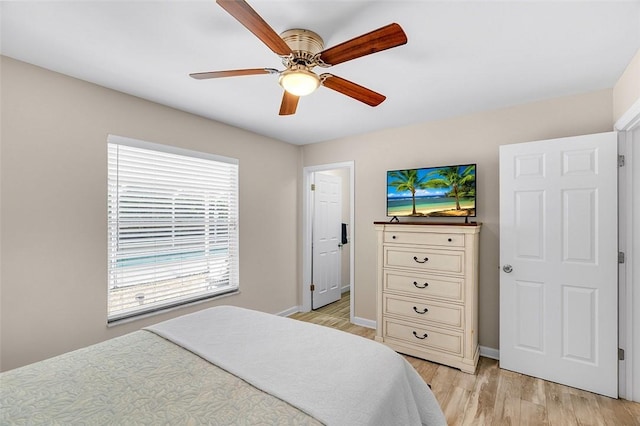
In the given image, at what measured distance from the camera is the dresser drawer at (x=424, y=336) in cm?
269

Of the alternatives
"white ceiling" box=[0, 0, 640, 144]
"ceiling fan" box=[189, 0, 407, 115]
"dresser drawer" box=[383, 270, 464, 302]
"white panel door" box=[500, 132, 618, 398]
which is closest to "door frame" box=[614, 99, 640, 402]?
"white panel door" box=[500, 132, 618, 398]

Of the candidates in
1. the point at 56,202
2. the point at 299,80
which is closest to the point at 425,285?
the point at 299,80

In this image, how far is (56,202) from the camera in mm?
2121

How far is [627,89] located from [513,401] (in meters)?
2.35

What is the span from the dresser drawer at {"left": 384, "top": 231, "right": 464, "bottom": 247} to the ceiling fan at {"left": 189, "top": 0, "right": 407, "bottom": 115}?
4.66 ft

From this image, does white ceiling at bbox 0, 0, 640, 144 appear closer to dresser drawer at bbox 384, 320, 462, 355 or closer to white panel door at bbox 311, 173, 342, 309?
white panel door at bbox 311, 173, 342, 309

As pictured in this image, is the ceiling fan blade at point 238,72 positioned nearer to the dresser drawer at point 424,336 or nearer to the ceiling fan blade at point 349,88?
the ceiling fan blade at point 349,88

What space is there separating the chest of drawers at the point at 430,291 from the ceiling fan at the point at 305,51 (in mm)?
1457

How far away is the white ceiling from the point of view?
1.49 m

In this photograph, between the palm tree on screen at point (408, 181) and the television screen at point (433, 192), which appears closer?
the television screen at point (433, 192)

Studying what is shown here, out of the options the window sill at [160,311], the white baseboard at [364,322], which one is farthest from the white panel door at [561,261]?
the window sill at [160,311]

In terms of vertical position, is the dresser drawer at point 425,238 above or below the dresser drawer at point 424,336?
above

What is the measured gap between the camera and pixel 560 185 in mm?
2389

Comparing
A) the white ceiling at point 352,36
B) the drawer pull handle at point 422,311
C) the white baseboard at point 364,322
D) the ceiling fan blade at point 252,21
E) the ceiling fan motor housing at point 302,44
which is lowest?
the white baseboard at point 364,322
